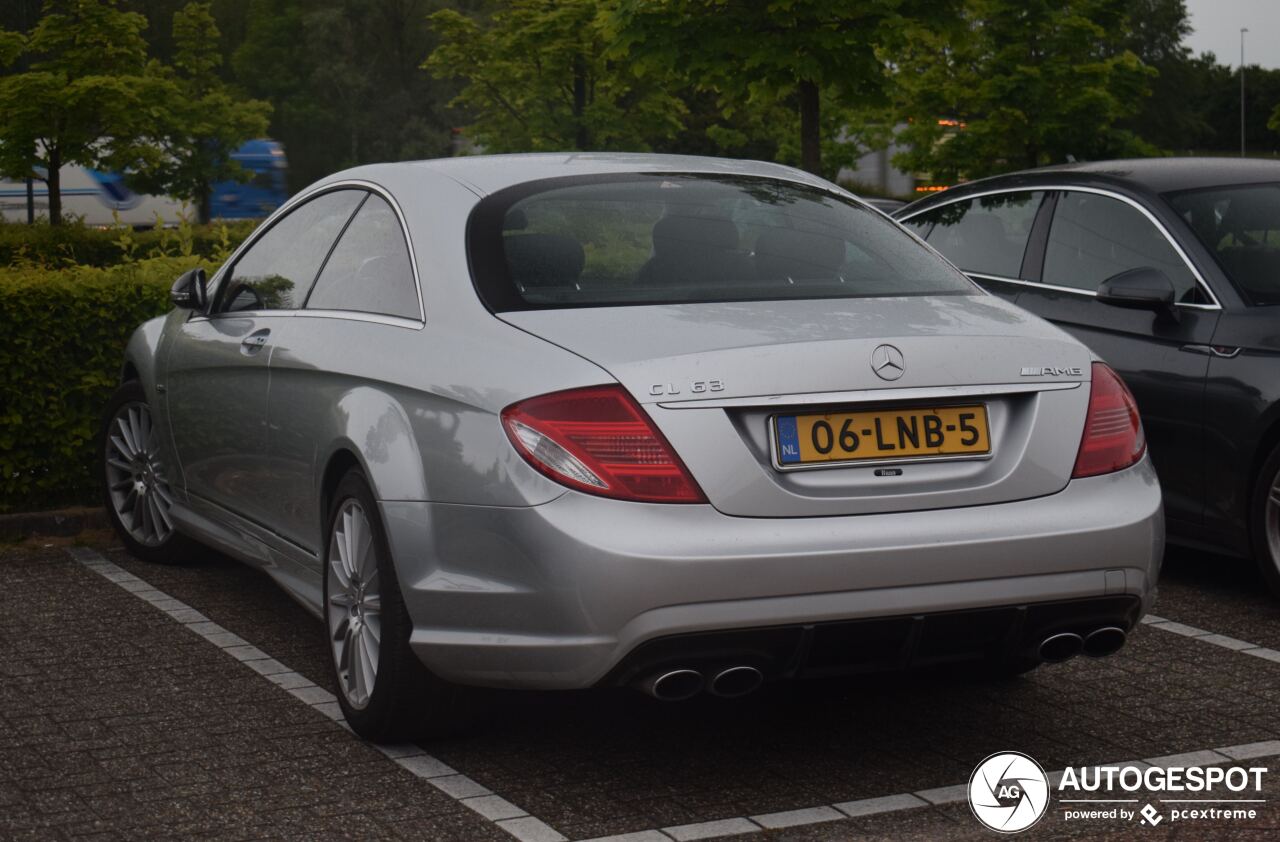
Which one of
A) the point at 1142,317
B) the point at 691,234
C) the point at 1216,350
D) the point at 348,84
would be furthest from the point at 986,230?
the point at 348,84

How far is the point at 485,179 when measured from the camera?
5141 mm

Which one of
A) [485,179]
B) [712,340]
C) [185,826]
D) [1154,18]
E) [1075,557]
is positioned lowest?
[185,826]

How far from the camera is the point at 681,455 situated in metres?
4.06

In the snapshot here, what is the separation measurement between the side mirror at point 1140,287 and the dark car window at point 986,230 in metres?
1.03

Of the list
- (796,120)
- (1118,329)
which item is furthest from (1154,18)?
(1118,329)

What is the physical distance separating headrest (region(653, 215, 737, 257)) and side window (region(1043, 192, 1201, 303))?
281 cm

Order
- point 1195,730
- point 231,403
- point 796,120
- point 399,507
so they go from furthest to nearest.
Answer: point 796,120
point 231,403
point 1195,730
point 399,507

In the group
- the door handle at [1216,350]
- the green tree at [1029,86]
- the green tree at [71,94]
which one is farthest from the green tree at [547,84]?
the door handle at [1216,350]

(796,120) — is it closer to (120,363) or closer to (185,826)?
(120,363)

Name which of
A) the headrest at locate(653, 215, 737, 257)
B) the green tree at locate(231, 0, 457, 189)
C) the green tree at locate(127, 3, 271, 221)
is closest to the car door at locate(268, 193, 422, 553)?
the headrest at locate(653, 215, 737, 257)

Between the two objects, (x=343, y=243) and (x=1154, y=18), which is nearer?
(x=343, y=243)

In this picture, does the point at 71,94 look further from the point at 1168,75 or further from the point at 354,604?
the point at 1168,75

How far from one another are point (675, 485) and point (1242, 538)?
343 centimetres

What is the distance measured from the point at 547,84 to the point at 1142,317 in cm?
2542
